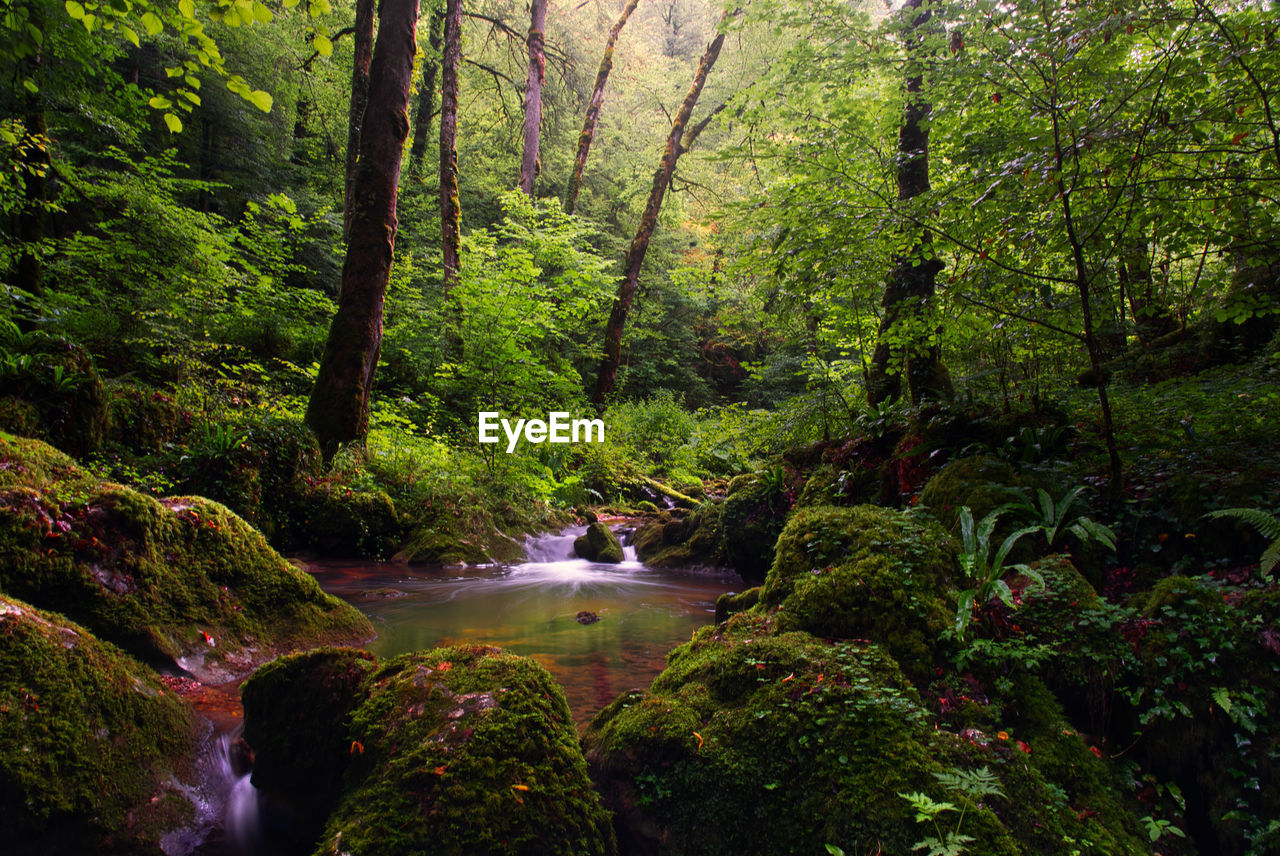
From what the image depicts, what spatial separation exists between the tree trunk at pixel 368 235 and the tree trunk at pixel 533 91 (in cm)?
851

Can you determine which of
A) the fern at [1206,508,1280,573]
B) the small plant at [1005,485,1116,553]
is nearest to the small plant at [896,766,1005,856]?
the fern at [1206,508,1280,573]

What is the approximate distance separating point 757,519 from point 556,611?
9.96 feet

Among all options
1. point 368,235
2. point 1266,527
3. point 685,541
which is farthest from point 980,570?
point 368,235

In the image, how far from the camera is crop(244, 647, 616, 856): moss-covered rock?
213 centimetres

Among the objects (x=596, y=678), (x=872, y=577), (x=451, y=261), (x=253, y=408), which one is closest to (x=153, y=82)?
(x=451, y=261)

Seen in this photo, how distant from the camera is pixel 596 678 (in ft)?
15.6

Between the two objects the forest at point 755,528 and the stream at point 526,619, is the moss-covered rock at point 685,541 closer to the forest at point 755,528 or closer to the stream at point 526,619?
the forest at point 755,528

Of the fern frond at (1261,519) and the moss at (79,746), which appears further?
the fern frond at (1261,519)

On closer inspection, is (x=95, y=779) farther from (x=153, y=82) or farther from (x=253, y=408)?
(x=153, y=82)

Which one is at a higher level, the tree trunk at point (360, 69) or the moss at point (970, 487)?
the tree trunk at point (360, 69)

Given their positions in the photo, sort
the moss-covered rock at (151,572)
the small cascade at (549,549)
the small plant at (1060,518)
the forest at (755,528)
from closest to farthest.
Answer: the forest at (755,528), the moss-covered rock at (151,572), the small plant at (1060,518), the small cascade at (549,549)

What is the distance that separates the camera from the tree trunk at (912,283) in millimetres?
6070

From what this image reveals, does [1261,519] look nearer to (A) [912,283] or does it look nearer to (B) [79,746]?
(A) [912,283]

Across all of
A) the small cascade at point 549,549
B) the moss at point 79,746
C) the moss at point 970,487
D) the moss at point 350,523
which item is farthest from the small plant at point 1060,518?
the moss at point 350,523
